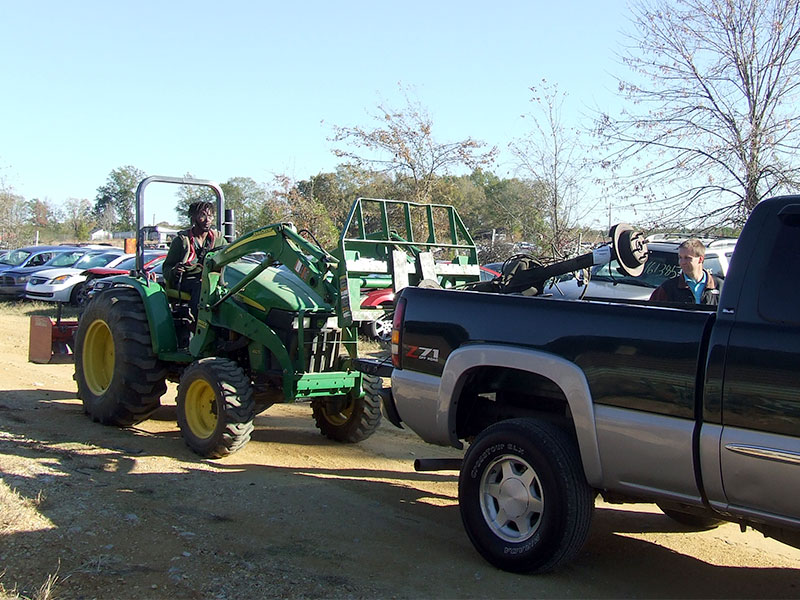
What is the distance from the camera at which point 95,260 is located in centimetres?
2452

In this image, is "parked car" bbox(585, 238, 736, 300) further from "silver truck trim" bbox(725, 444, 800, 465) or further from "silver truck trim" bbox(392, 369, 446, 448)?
"silver truck trim" bbox(725, 444, 800, 465)

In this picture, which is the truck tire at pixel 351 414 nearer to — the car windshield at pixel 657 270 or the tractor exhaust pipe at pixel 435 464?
the tractor exhaust pipe at pixel 435 464

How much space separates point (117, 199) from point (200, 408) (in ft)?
273

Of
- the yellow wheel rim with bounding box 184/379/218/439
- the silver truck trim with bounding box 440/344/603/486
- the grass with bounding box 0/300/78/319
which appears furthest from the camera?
the grass with bounding box 0/300/78/319

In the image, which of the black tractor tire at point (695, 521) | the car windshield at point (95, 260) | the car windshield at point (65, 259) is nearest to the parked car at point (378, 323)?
the black tractor tire at point (695, 521)

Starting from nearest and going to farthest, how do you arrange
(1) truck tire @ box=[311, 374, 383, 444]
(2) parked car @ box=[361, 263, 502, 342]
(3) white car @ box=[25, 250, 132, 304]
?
(1) truck tire @ box=[311, 374, 383, 444] → (2) parked car @ box=[361, 263, 502, 342] → (3) white car @ box=[25, 250, 132, 304]

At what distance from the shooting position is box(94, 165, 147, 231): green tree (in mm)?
77113

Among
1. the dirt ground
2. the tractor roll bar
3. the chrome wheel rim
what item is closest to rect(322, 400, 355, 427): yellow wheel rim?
the dirt ground

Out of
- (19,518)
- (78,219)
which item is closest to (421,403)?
(19,518)

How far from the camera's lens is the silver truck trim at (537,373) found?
186 inches

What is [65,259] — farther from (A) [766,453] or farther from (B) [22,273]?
(A) [766,453]

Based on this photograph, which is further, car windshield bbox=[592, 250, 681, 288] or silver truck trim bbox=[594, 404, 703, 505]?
car windshield bbox=[592, 250, 681, 288]

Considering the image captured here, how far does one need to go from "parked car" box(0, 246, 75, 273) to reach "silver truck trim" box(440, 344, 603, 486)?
2259 cm

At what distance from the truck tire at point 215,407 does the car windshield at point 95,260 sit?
57.2 ft
